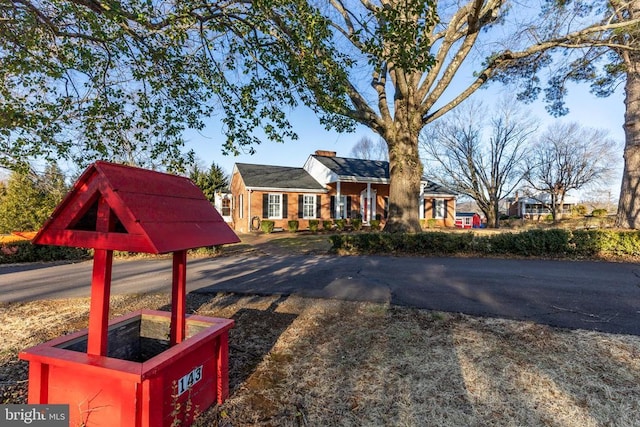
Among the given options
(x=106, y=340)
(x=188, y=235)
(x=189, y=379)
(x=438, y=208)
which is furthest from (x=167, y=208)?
(x=438, y=208)

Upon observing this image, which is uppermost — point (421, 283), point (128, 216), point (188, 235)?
point (128, 216)

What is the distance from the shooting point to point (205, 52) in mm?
6000

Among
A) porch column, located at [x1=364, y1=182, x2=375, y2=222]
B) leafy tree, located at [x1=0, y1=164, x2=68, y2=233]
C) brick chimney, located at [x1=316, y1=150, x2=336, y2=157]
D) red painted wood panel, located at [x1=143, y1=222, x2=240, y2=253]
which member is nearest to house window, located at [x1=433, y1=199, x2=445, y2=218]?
porch column, located at [x1=364, y1=182, x2=375, y2=222]

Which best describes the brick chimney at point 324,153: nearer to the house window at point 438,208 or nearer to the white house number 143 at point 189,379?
the house window at point 438,208

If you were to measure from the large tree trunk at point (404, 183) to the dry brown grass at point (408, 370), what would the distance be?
22.9ft

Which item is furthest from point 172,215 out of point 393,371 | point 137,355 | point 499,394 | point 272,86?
point 272,86

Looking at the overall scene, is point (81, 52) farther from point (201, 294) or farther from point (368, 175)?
point (368, 175)

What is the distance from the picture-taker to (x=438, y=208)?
2584 centimetres

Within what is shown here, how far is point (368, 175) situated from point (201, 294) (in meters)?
18.4

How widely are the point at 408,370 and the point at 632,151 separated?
1346 centimetres

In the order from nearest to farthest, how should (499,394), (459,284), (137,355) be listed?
1. (499,394)
2. (137,355)
3. (459,284)

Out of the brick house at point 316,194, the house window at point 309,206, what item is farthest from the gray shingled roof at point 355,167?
the house window at point 309,206

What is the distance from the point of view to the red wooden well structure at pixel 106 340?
5.97 ft

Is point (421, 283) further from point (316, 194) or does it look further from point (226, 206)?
point (226, 206)
